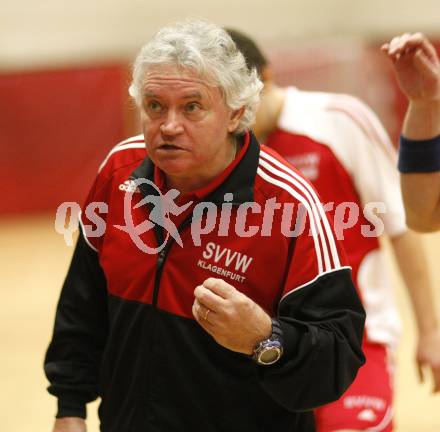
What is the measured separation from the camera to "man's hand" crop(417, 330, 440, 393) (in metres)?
3.64

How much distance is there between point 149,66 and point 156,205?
433 millimetres

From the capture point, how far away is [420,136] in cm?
311

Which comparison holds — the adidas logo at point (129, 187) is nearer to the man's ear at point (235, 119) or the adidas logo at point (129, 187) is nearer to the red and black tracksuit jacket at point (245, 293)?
the red and black tracksuit jacket at point (245, 293)

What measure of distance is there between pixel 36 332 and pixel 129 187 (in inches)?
179

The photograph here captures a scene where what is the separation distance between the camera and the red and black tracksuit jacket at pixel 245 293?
2.59m

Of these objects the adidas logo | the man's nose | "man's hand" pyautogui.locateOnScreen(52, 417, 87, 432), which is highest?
the man's nose

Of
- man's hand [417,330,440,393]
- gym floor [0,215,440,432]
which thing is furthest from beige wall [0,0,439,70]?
man's hand [417,330,440,393]

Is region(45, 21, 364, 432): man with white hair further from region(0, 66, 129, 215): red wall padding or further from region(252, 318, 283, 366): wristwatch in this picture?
region(0, 66, 129, 215): red wall padding

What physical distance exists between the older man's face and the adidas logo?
0.21 metres

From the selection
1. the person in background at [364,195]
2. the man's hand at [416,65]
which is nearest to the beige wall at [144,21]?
the person in background at [364,195]

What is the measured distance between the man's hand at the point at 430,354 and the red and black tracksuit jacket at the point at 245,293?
35.5 inches

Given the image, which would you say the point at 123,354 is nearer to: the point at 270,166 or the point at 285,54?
the point at 270,166

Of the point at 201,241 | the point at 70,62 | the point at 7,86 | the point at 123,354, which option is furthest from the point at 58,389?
the point at 70,62

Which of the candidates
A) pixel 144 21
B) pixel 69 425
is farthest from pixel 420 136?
pixel 144 21
